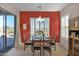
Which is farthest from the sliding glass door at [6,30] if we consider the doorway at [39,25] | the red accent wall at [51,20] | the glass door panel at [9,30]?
the doorway at [39,25]

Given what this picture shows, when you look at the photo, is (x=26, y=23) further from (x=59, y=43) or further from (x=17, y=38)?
(x=59, y=43)

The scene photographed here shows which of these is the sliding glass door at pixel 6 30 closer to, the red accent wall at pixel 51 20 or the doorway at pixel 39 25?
the red accent wall at pixel 51 20

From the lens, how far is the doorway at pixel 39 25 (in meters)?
4.23

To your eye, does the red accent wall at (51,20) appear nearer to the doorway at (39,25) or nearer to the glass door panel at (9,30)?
the doorway at (39,25)

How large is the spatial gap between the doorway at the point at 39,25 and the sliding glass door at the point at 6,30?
0.57 meters

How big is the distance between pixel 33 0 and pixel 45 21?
2198 mm

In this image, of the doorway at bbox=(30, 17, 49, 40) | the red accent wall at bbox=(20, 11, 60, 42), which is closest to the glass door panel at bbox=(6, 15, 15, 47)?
the red accent wall at bbox=(20, 11, 60, 42)

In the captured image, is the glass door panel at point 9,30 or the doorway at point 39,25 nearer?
the doorway at point 39,25

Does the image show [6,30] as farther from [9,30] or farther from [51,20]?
[51,20]

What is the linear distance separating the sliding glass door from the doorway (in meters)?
0.57

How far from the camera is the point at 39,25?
424 centimetres

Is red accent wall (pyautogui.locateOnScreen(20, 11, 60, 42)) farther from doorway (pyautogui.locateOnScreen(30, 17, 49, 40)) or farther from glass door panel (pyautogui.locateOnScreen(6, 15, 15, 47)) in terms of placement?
glass door panel (pyautogui.locateOnScreen(6, 15, 15, 47))

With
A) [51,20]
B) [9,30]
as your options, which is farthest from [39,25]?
[9,30]

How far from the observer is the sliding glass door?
4336mm
